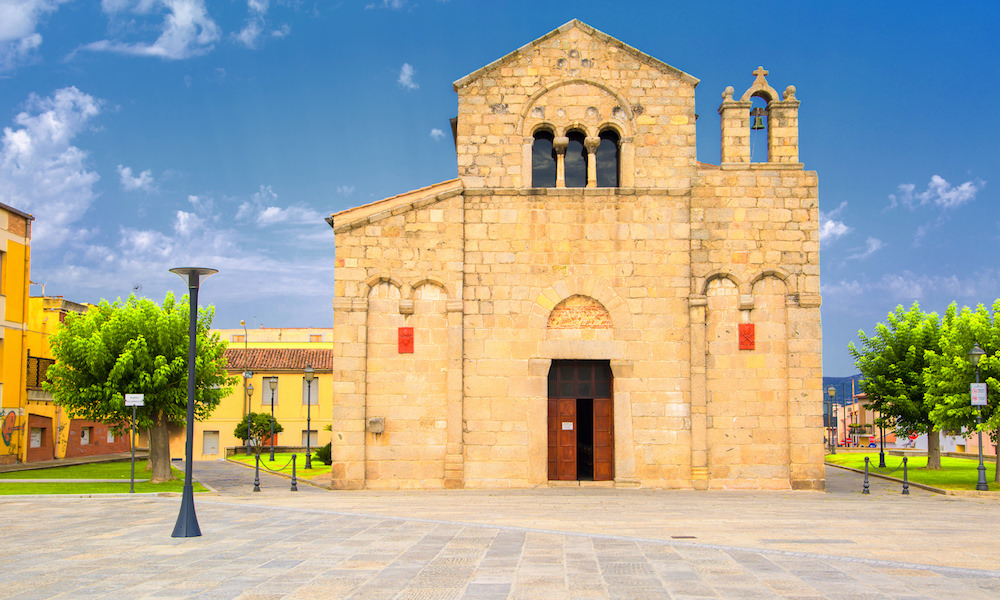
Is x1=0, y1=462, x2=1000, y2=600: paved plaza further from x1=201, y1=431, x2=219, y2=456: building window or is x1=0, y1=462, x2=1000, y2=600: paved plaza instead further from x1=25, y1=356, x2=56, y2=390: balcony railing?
x1=201, y1=431, x2=219, y2=456: building window

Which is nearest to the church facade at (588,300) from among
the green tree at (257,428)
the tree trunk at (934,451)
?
the tree trunk at (934,451)

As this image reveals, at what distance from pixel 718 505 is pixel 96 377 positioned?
69.5 ft

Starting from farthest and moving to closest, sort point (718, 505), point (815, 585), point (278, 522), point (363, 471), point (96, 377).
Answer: point (96, 377) < point (363, 471) < point (718, 505) < point (278, 522) < point (815, 585)

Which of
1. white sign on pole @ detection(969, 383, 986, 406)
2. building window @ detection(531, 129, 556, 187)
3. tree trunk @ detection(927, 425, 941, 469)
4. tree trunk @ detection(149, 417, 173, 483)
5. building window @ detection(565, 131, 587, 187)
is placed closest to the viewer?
white sign on pole @ detection(969, 383, 986, 406)

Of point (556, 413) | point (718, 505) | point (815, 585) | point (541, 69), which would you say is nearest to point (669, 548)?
point (815, 585)

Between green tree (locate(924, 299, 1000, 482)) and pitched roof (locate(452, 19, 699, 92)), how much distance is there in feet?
39.2

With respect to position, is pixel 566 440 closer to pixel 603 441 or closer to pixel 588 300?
pixel 603 441

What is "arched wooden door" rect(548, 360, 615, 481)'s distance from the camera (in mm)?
24328

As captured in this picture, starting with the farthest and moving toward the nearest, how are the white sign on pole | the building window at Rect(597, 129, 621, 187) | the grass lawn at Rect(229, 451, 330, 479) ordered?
the grass lawn at Rect(229, 451, 330, 479)
the building window at Rect(597, 129, 621, 187)
the white sign on pole

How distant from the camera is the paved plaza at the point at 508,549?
1009 centimetres

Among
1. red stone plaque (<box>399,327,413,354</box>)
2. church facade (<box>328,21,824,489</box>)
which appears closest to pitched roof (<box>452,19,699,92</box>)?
church facade (<box>328,21,824,489</box>)

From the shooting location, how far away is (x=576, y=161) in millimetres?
25734

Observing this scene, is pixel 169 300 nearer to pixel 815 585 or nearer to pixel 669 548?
pixel 669 548

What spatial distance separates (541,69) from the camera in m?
25.2
